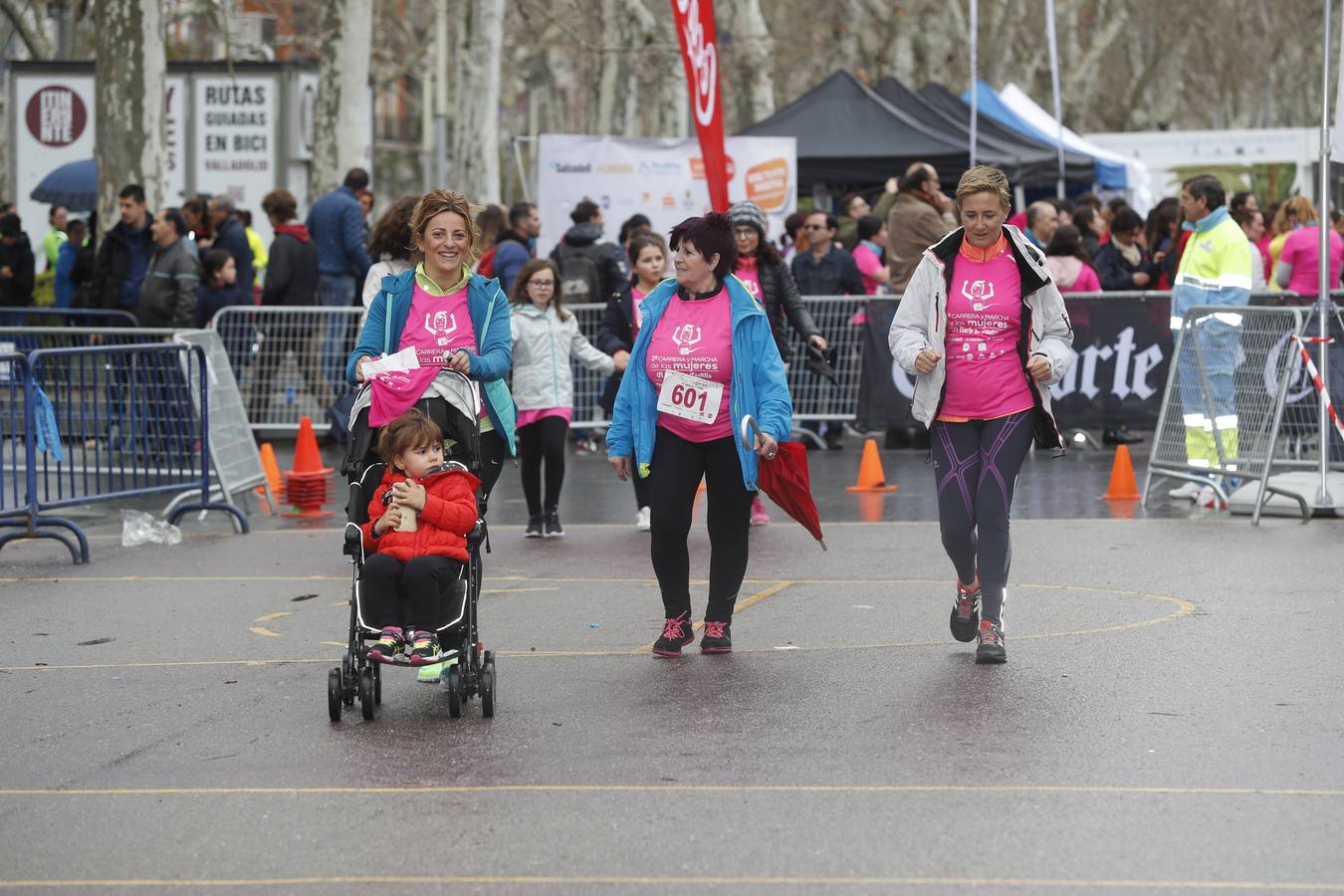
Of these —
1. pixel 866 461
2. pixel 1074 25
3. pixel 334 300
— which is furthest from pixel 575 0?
pixel 866 461

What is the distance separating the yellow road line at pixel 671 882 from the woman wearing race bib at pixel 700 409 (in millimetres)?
3082

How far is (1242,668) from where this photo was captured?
26.1 ft

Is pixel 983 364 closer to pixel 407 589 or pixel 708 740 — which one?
pixel 708 740

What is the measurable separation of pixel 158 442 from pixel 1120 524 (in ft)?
18.0

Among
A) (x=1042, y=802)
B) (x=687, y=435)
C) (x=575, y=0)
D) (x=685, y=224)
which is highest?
(x=575, y=0)

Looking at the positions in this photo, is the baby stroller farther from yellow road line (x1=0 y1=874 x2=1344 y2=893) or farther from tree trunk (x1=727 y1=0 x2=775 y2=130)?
tree trunk (x1=727 y1=0 x2=775 y2=130)

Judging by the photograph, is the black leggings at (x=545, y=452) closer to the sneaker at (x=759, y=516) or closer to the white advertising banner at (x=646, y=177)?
the sneaker at (x=759, y=516)

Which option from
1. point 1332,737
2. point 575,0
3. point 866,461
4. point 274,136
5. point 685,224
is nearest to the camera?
point 1332,737

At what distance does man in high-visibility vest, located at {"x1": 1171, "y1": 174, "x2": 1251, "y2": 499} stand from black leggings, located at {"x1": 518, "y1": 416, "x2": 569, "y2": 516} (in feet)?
12.4

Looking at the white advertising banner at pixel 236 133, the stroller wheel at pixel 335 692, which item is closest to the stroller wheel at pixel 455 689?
the stroller wheel at pixel 335 692

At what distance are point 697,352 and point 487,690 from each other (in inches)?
69.2

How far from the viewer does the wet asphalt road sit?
5516mm

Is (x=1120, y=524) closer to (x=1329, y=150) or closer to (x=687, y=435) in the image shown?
(x=1329, y=150)

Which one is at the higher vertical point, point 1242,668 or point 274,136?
point 274,136
